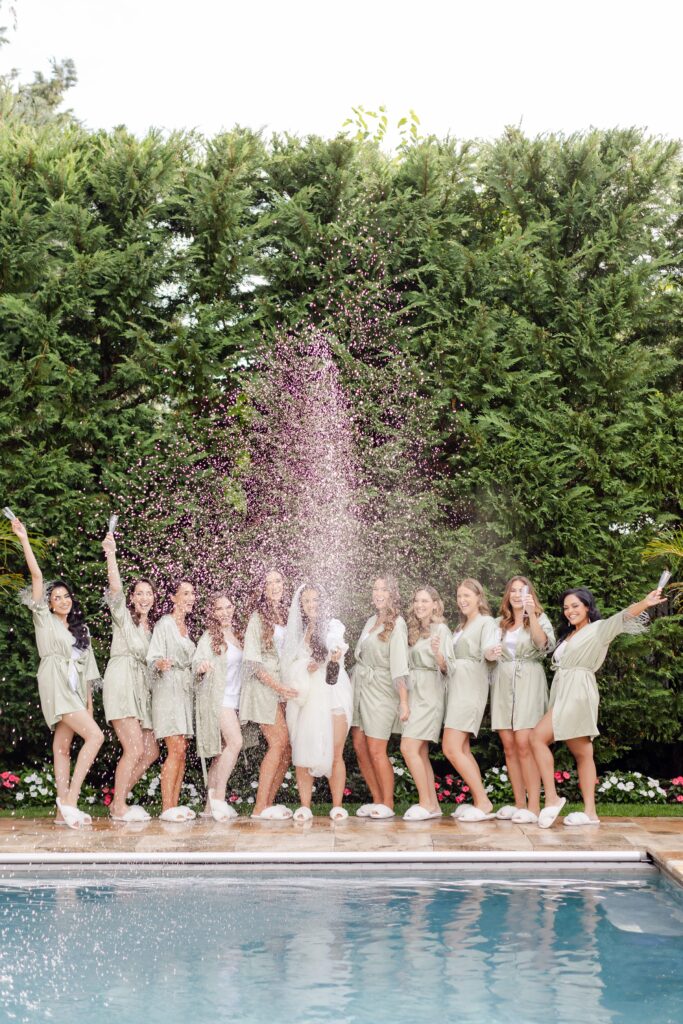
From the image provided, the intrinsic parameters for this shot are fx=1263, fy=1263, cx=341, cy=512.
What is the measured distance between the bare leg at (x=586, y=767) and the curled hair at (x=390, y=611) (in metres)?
1.59

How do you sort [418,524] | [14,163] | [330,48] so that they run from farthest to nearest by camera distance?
[330,48], [14,163], [418,524]

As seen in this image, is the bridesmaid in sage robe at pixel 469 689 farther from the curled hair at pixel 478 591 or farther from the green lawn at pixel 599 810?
the green lawn at pixel 599 810

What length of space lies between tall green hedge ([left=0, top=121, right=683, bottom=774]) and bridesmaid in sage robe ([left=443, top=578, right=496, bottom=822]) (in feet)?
3.91

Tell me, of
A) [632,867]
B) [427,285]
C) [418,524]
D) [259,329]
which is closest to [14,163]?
[259,329]

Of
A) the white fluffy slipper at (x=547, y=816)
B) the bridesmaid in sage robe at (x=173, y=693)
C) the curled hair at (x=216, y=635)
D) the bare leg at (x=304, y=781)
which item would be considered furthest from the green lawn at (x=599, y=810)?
the curled hair at (x=216, y=635)

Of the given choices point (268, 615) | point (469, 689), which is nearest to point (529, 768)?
point (469, 689)

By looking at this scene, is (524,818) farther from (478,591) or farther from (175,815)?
(175,815)

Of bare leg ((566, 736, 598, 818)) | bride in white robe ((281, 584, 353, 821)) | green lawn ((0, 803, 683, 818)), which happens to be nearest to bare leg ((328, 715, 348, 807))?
bride in white robe ((281, 584, 353, 821))

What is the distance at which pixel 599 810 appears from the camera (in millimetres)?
10438

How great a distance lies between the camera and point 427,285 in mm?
11773

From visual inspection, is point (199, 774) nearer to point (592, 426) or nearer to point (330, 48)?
point (592, 426)

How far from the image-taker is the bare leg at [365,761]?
992cm

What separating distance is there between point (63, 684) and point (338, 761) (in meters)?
2.18

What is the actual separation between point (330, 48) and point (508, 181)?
7394 mm
